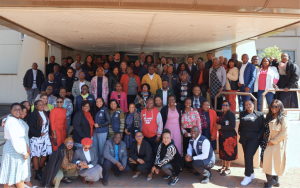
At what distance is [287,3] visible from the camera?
472 cm

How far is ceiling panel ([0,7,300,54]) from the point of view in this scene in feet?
16.9

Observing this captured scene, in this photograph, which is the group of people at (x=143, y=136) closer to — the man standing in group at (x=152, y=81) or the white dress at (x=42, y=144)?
the white dress at (x=42, y=144)

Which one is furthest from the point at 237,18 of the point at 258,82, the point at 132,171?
the point at 132,171

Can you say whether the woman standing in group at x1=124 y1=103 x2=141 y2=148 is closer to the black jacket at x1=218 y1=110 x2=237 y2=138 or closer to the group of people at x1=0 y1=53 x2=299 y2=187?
the group of people at x1=0 y1=53 x2=299 y2=187

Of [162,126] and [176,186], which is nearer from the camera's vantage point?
[176,186]

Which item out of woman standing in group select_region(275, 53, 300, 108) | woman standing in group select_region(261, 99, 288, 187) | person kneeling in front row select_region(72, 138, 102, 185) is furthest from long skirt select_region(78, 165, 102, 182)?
woman standing in group select_region(275, 53, 300, 108)

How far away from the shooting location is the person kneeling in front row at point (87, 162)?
4852 mm

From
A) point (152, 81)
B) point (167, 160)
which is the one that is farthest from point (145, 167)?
point (152, 81)

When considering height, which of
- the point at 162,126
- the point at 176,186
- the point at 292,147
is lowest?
the point at 176,186

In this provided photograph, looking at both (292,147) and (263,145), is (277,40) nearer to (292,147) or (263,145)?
(292,147)

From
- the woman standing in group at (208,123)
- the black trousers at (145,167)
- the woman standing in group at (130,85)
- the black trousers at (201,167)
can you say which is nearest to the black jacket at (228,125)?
the woman standing in group at (208,123)

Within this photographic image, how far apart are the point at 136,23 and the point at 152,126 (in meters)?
2.70

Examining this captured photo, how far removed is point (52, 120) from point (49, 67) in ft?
13.8

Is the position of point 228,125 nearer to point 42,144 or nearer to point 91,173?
point 91,173
